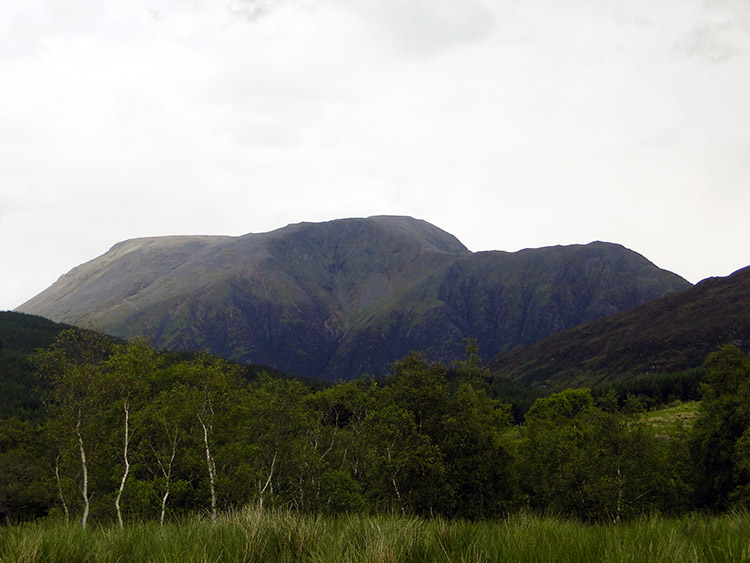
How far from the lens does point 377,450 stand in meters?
36.8

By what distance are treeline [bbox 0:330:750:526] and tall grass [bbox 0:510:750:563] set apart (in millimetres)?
24476

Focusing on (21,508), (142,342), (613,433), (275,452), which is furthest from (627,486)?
(21,508)

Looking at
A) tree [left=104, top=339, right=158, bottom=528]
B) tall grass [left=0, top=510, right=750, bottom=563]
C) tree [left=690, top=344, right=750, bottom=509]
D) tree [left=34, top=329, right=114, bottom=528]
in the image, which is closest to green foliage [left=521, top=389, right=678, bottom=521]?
tree [left=690, top=344, right=750, bottom=509]

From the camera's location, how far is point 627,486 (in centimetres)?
3616

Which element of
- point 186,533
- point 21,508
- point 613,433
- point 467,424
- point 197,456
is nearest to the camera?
point 186,533

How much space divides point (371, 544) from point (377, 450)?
33.0 metres

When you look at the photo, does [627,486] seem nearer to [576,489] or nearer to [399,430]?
[576,489]

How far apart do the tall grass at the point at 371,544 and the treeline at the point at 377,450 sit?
24.5 m

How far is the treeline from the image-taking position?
114 feet

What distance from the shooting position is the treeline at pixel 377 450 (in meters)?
34.6

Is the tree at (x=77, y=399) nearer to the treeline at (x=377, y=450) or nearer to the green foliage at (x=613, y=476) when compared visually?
the treeline at (x=377, y=450)

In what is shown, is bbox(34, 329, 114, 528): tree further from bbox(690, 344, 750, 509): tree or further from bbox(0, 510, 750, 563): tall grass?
bbox(690, 344, 750, 509): tree

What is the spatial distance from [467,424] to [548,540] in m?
31.0

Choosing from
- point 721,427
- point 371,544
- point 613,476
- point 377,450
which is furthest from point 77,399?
point 721,427
